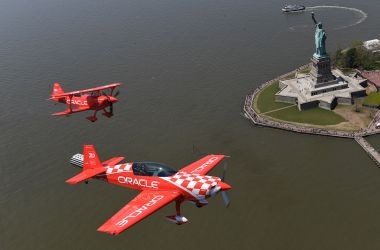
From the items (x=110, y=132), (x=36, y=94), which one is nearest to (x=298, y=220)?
(x=110, y=132)

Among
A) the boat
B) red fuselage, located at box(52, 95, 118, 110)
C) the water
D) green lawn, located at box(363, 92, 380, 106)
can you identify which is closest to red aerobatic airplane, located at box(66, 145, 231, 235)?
red fuselage, located at box(52, 95, 118, 110)

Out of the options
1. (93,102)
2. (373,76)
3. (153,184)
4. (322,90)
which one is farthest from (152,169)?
(373,76)

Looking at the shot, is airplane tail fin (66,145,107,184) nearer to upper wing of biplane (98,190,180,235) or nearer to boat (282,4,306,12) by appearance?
upper wing of biplane (98,190,180,235)

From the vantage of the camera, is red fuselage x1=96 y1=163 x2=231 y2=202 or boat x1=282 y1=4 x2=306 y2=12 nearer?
red fuselage x1=96 y1=163 x2=231 y2=202

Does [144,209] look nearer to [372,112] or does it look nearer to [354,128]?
[354,128]

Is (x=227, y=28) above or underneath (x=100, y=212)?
above
